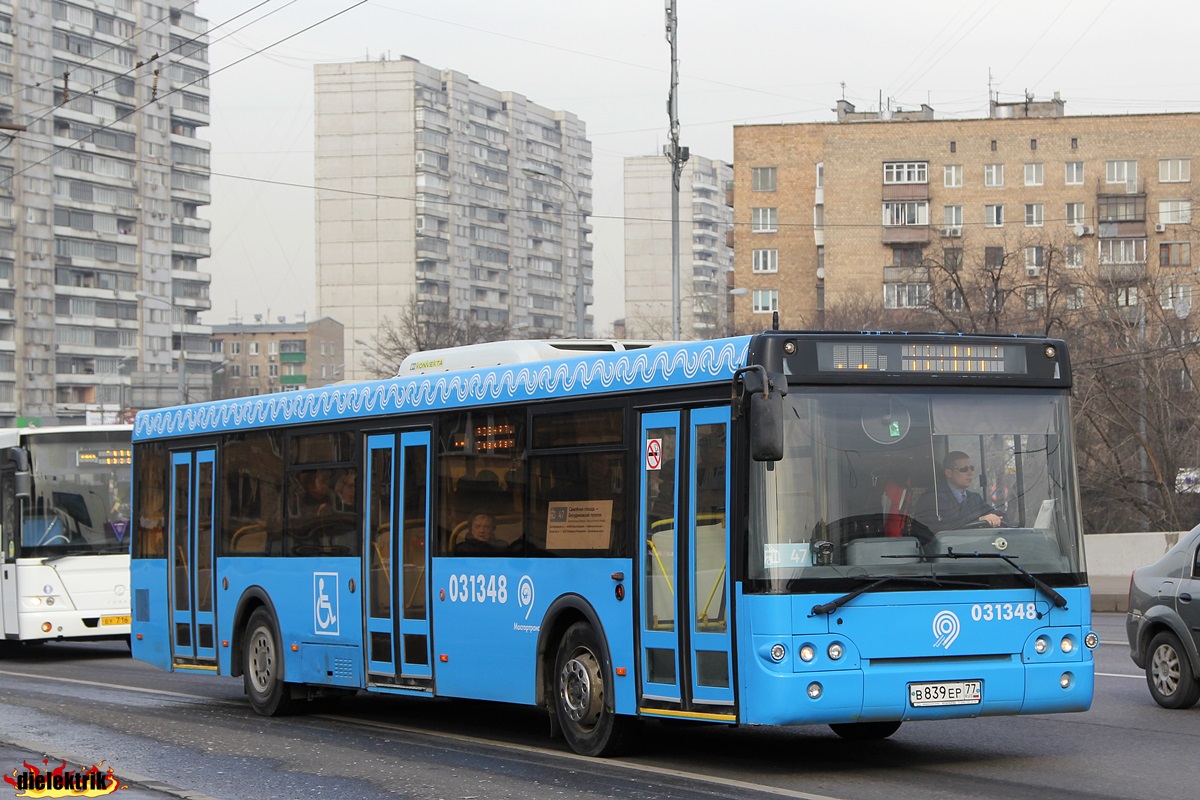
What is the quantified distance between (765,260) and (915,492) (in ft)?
281

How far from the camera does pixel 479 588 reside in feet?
39.8

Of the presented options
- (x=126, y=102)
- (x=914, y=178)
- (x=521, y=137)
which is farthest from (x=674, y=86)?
(x=521, y=137)

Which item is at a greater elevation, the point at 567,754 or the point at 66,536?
the point at 66,536

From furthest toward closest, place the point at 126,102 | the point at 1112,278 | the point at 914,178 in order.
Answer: the point at 126,102
the point at 914,178
the point at 1112,278

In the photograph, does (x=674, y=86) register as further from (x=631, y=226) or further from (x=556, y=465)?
(x=631, y=226)

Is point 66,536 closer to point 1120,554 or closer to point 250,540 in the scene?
point 250,540

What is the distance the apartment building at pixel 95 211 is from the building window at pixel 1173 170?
6304 cm

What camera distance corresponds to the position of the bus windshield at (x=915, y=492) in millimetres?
9625

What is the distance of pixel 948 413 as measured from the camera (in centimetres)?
1006

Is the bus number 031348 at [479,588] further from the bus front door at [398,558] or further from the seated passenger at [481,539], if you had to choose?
the bus front door at [398,558]

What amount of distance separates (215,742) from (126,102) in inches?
4759

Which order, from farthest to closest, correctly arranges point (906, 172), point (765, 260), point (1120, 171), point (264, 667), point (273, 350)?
point (273, 350), point (765, 260), point (906, 172), point (1120, 171), point (264, 667)

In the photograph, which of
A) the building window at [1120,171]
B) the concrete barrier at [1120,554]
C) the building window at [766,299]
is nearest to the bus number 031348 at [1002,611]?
the concrete barrier at [1120,554]

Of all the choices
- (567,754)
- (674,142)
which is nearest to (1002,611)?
(567,754)
